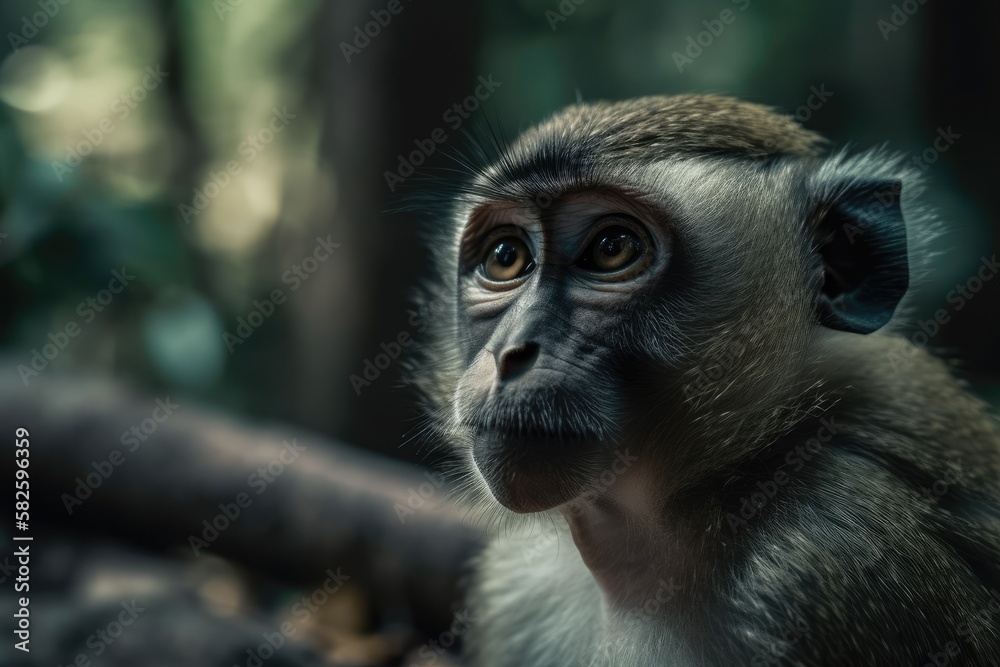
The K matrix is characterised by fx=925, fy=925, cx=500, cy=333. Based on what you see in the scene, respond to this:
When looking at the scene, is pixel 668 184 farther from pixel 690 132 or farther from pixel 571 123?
pixel 571 123

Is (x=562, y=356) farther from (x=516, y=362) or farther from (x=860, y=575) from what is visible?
(x=860, y=575)

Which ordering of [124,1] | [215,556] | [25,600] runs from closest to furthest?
[25,600]
[215,556]
[124,1]

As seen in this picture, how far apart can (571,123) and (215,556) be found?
3494 millimetres

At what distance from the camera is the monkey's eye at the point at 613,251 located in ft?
9.51

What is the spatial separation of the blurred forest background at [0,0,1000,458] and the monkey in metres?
2.03

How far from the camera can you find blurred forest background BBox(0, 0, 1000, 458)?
6.12 metres

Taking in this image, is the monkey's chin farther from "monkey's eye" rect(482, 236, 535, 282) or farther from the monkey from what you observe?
"monkey's eye" rect(482, 236, 535, 282)

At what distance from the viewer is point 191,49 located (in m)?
9.10

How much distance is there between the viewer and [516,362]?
2.74 meters

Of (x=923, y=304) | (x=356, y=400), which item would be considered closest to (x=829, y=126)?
(x=923, y=304)

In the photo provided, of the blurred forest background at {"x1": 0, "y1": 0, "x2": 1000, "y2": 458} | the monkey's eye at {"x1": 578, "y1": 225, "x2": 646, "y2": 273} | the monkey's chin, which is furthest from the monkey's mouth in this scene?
the blurred forest background at {"x1": 0, "y1": 0, "x2": 1000, "y2": 458}

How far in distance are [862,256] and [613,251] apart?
840 millimetres

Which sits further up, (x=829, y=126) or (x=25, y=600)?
(x=829, y=126)

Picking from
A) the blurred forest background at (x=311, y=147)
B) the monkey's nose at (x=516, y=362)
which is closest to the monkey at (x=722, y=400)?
the monkey's nose at (x=516, y=362)
